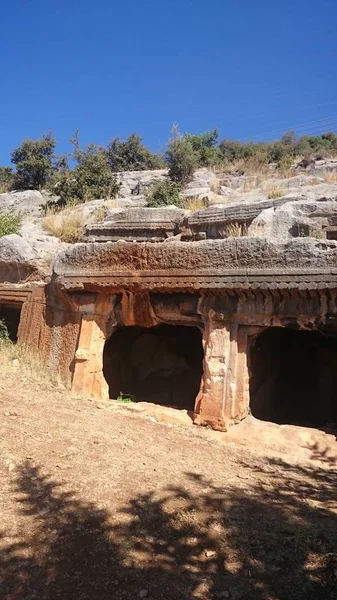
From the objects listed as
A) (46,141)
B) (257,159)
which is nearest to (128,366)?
(257,159)

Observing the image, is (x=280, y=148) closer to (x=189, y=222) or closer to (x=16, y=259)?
(x=189, y=222)

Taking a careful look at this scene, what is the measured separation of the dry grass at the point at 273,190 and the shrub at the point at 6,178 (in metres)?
13.2

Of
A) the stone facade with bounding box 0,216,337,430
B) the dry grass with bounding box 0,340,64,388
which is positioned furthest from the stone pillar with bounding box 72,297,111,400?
the dry grass with bounding box 0,340,64,388

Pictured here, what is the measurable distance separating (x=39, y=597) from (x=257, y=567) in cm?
117

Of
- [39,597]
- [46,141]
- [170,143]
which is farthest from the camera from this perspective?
[46,141]

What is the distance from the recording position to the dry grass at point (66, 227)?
401 inches

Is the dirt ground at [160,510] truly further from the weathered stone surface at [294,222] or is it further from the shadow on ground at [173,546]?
the weathered stone surface at [294,222]

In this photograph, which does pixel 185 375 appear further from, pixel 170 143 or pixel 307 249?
pixel 170 143

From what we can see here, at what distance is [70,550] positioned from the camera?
2.62 metres

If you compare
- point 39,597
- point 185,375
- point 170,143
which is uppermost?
point 170,143

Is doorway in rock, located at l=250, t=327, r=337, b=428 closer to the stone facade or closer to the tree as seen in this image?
the stone facade

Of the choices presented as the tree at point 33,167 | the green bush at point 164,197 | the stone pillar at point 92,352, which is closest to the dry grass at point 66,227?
the green bush at point 164,197

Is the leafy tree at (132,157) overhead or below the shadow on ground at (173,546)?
overhead

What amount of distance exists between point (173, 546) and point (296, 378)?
633 centimetres
